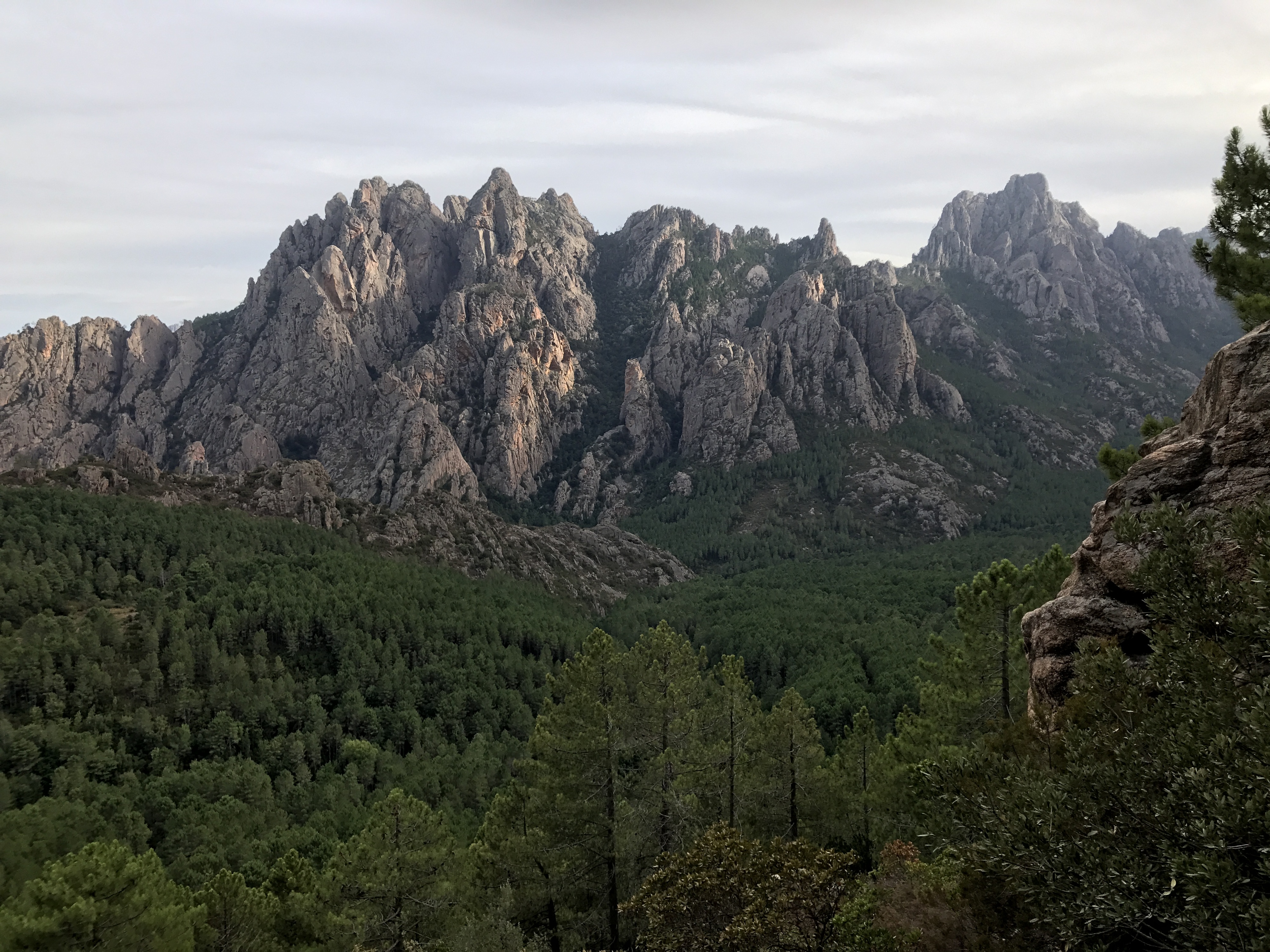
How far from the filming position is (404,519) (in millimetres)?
156500

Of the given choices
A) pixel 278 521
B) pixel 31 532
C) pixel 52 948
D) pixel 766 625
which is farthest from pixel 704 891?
pixel 278 521

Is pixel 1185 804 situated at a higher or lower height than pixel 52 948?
higher

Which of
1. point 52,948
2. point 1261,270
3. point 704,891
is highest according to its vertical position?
point 1261,270

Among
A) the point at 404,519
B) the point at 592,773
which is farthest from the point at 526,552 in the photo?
the point at 592,773

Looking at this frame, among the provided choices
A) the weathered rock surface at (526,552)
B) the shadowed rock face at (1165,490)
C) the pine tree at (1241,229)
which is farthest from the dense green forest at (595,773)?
the weathered rock surface at (526,552)

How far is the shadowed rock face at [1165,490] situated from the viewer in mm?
15922

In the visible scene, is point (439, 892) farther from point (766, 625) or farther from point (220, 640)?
point (766, 625)

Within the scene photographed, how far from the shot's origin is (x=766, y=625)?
4892 inches

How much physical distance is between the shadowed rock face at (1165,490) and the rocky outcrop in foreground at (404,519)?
138 m

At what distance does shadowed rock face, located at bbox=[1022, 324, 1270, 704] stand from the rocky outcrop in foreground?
453ft

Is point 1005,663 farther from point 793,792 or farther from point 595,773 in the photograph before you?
point 595,773

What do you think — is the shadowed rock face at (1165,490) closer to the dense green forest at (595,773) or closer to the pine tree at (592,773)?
the dense green forest at (595,773)

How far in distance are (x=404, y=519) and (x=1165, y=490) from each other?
154375 mm

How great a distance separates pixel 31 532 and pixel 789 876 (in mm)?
127054
